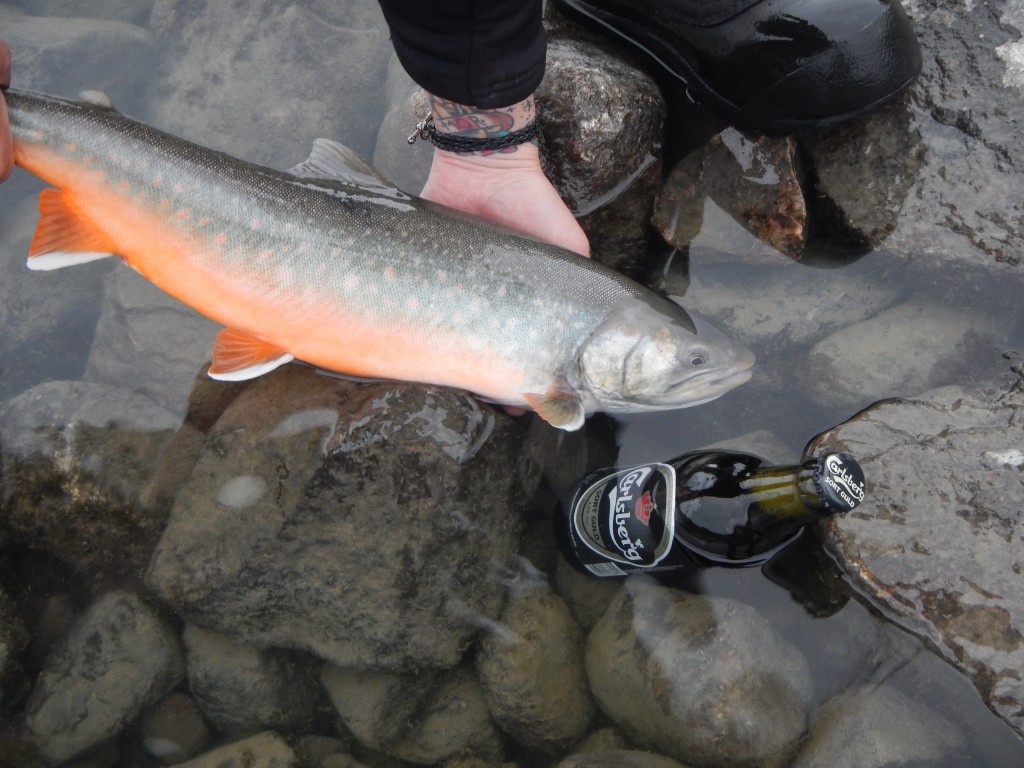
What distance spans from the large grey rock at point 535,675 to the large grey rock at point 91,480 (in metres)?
1.75

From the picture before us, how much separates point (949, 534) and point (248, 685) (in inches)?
127

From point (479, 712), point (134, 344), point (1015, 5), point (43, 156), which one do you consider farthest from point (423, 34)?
point (479, 712)

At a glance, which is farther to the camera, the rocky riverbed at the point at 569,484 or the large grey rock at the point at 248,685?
the large grey rock at the point at 248,685

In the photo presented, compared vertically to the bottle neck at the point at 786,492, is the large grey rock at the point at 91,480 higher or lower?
lower

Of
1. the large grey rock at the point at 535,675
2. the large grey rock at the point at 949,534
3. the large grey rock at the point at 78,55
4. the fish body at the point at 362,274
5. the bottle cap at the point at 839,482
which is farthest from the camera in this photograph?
the large grey rock at the point at 78,55

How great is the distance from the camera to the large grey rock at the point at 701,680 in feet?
9.21

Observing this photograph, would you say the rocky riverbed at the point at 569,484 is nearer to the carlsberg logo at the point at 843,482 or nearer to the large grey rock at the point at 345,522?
the large grey rock at the point at 345,522

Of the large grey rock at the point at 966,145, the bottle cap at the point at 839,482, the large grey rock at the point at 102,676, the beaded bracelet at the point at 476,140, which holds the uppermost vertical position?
the large grey rock at the point at 966,145

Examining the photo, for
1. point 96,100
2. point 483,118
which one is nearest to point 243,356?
point 96,100

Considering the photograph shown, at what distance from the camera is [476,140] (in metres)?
3.11

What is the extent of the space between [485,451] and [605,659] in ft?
3.75

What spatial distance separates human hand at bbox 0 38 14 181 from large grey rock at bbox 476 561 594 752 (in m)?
2.84

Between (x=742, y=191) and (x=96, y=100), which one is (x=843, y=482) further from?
(x=96, y=100)

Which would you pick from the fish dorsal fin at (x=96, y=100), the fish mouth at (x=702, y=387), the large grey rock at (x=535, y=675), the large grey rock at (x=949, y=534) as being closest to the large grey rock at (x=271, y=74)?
the fish dorsal fin at (x=96, y=100)
